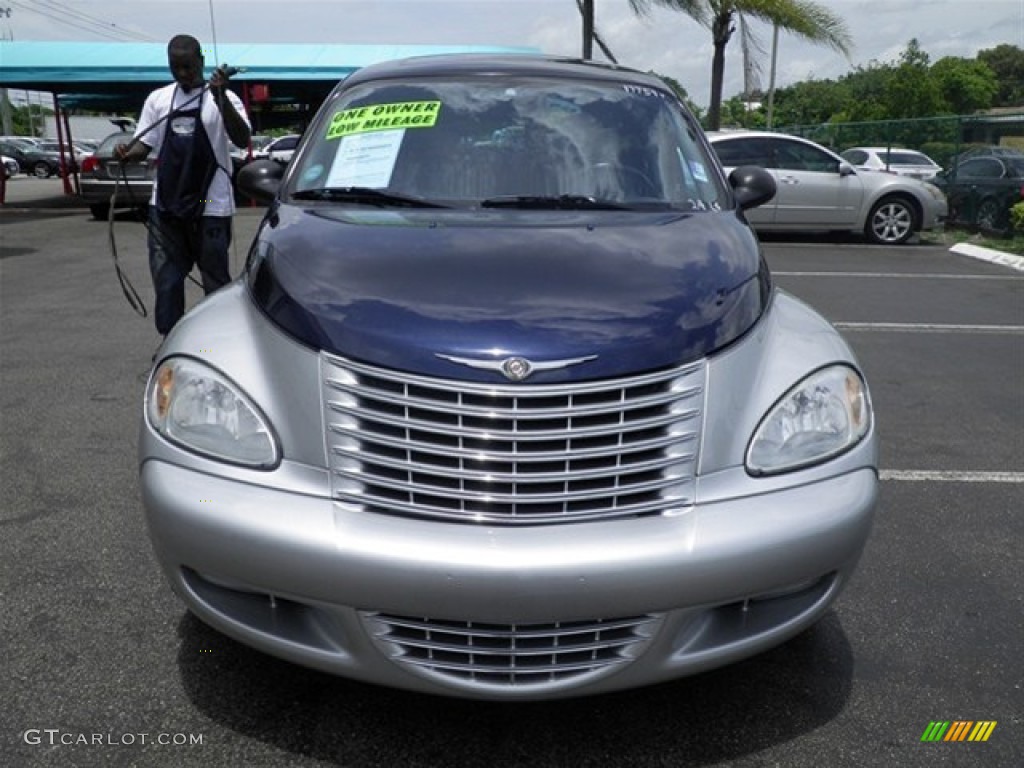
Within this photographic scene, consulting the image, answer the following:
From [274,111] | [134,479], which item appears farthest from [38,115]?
[134,479]

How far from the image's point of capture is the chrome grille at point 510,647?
2.08 m

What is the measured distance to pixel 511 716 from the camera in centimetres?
245

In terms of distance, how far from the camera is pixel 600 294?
2.35 m

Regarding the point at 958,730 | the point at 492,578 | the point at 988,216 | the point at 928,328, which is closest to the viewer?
the point at 492,578

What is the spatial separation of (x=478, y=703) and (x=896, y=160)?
18857 millimetres

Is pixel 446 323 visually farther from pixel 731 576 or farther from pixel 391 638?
pixel 731 576

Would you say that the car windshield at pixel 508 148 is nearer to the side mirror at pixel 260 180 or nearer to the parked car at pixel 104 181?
the side mirror at pixel 260 180

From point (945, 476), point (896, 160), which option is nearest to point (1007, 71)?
point (896, 160)

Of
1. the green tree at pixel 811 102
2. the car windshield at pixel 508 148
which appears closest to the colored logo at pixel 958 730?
the car windshield at pixel 508 148

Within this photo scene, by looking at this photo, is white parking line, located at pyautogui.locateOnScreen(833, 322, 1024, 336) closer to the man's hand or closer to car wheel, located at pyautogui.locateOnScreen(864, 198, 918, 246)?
the man's hand

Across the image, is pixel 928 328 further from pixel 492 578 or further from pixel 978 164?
pixel 978 164

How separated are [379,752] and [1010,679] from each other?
1.79m

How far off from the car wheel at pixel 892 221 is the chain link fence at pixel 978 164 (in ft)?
4.72

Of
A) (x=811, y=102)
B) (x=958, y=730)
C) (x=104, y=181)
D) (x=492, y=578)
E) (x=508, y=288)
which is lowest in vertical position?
(x=811, y=102)
